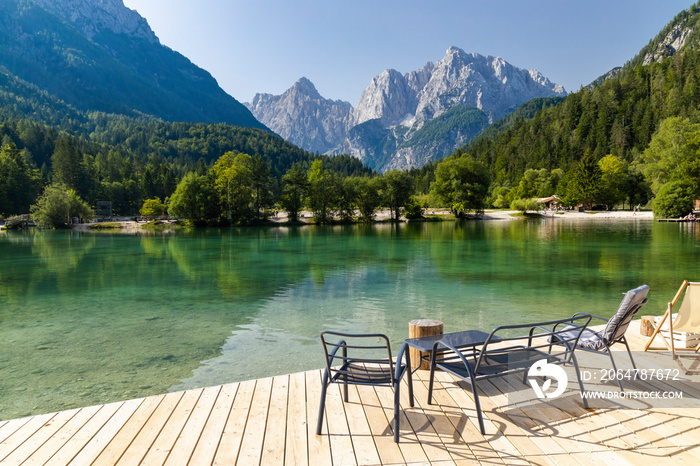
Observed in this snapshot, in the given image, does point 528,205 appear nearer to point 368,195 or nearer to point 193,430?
point 368,195

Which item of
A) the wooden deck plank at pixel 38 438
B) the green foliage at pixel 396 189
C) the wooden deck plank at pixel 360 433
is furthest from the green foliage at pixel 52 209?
the wooden deck plank at pixel 360 433

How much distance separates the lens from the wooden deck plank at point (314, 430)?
3.38 m

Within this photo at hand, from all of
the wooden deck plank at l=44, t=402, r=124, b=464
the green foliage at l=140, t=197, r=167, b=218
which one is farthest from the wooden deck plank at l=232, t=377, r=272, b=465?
the green foliage at l=140, t=197, r=167, b=218

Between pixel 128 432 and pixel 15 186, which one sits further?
pixel 15 186

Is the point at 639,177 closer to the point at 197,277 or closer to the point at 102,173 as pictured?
the point at 197,277

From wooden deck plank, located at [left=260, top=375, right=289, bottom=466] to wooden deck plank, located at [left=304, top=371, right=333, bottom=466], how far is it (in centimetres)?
24

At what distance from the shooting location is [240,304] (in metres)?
13.9

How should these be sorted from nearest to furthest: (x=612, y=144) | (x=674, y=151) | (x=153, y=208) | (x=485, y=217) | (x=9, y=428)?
(x=9, y=428), (x=674, y=151), (x=485, y=217), (x=153, y=208), (x=612, y=144)

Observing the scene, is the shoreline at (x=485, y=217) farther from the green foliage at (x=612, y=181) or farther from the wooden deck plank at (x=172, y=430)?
the wooden deck plank at (x=172, y=430)

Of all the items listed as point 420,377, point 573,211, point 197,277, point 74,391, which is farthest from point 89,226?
point 573,211

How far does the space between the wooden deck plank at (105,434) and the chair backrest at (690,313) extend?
6.78 metres

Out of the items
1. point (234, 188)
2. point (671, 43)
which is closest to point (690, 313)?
point (234, 188)

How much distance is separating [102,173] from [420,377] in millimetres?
121445

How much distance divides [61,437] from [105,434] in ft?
1.31
